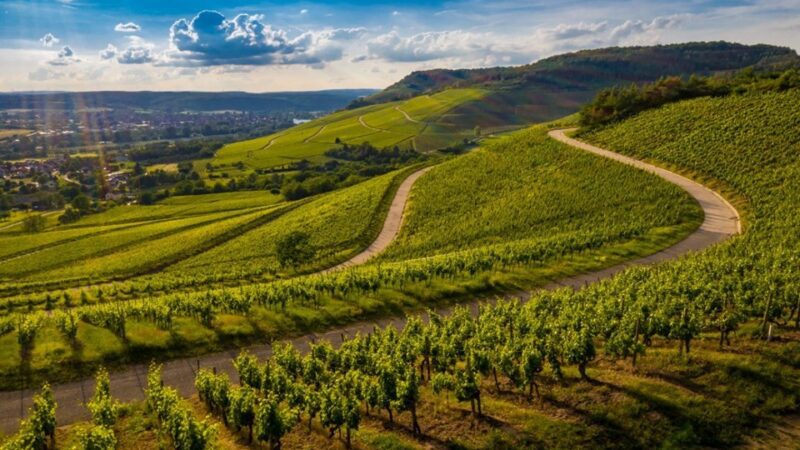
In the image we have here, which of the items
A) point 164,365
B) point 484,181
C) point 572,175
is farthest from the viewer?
point 484,181

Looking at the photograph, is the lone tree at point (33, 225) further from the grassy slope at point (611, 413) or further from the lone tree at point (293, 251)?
the grassy slope at point (611, 413)

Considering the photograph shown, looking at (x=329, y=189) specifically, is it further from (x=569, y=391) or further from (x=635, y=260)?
(x=569, y=391)

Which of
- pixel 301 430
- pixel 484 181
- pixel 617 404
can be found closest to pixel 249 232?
pixel 484 181

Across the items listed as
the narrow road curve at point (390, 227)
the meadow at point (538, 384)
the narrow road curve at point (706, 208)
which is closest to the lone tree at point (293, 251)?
the narrow road curve at point (390, 227)

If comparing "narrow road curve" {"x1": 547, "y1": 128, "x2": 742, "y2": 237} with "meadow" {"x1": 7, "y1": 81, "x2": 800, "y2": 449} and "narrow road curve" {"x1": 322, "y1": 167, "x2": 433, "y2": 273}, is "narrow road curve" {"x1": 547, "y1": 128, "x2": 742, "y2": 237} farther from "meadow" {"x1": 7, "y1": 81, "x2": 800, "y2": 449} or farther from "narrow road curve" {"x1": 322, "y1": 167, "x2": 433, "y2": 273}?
"narrow road curve" {"x1": 322, "y1": 167, "x2": 433, "y2": 273}

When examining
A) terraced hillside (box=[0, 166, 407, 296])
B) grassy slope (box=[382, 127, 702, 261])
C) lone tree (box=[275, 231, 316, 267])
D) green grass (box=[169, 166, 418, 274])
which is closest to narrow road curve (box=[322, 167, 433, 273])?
green grass (box=[169, 166, 418, 274])

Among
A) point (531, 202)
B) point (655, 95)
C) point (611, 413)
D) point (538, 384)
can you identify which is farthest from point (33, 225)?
point (655, 95)

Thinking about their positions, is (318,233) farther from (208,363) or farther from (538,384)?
(538,384)
